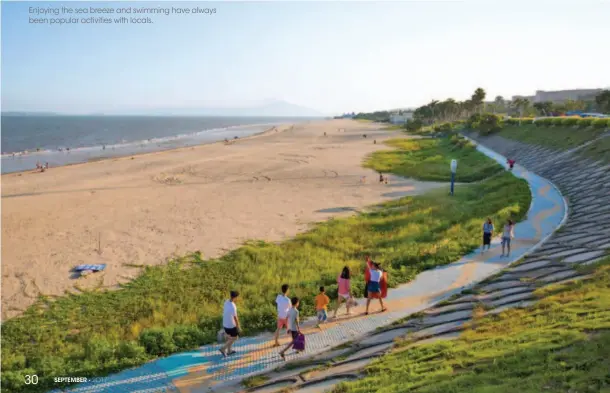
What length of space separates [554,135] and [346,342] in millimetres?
35508

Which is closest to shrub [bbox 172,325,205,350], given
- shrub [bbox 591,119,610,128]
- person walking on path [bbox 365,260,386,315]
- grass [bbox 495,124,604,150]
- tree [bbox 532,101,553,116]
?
person walking on path [bbox 365,260,386,315]

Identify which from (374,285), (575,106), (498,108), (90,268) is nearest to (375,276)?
(374,285)

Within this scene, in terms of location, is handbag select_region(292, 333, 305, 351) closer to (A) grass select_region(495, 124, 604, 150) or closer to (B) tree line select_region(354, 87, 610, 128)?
(A) grass select_region(495, 124, 604, 150)

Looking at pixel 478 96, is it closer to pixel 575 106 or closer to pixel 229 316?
pixel 575 106

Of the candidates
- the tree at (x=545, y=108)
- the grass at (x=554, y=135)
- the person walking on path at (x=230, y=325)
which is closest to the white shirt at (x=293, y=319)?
the person walking on path at (x=230, y=325)

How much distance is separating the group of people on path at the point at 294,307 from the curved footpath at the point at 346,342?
0.24 metres

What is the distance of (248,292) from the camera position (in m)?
13.0

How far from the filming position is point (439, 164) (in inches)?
1679

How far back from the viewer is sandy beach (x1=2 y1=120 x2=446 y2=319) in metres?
16.3

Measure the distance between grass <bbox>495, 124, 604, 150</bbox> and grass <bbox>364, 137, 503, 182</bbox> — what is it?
451cm

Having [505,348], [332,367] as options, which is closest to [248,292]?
[332,367]

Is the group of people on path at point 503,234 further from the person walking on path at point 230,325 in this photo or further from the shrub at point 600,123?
the shrub at point 600,123

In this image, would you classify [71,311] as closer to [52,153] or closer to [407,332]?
[407,332]

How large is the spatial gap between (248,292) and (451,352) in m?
7.02
